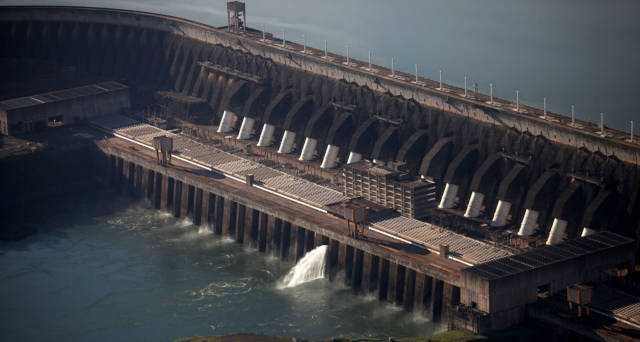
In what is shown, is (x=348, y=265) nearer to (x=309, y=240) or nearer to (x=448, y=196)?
(x=309, y=240)

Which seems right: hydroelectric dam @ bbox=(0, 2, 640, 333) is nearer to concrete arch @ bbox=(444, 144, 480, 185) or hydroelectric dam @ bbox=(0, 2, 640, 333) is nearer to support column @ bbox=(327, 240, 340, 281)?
support column @ bbox=(327, 240, 340, 281)

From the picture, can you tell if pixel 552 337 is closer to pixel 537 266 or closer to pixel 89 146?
pixel 537 266

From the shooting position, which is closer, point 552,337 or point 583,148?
point 552,337

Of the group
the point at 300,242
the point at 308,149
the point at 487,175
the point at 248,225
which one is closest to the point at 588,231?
the point at 487,175

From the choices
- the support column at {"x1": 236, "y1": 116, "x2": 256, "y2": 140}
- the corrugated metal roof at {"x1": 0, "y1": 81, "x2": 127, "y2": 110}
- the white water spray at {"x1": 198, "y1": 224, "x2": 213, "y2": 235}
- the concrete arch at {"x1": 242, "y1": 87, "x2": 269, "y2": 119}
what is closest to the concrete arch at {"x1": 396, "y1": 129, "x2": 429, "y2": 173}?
the white water spray at {"x1": 198, "y1": 224, "x2": 213, "y2": 235}

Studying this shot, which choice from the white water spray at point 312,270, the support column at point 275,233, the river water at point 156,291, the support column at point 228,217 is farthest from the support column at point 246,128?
the white water spray at point 312,270

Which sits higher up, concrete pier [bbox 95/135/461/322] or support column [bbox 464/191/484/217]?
support column [bbox 464/191/484/217]

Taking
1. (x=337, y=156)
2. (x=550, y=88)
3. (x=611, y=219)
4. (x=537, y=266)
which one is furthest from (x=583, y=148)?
(x=550, y=88)
